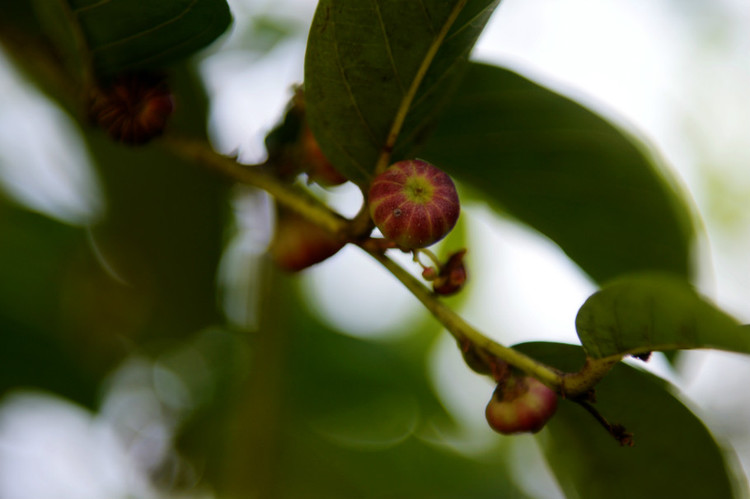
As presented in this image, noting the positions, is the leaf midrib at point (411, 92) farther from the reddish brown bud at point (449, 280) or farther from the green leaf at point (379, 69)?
the reddish brown bud at point (449, 280)

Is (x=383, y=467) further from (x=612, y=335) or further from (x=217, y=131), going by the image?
(x=612, y=335)

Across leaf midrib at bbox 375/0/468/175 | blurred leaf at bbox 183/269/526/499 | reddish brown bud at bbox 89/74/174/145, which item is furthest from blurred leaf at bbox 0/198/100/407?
leaf midrib at bbox 375/0/468/175

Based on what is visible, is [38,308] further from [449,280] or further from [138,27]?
[449,280]

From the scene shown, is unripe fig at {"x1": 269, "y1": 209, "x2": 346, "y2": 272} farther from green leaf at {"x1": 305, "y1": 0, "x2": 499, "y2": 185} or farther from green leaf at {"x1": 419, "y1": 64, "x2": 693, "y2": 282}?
green leaf at {"x1": 419, "y1": 64, "x2": 693, "y2": 282}

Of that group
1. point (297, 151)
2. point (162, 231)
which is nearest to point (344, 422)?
point (162, 231)

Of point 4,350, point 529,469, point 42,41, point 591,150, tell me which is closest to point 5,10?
point 42,41
